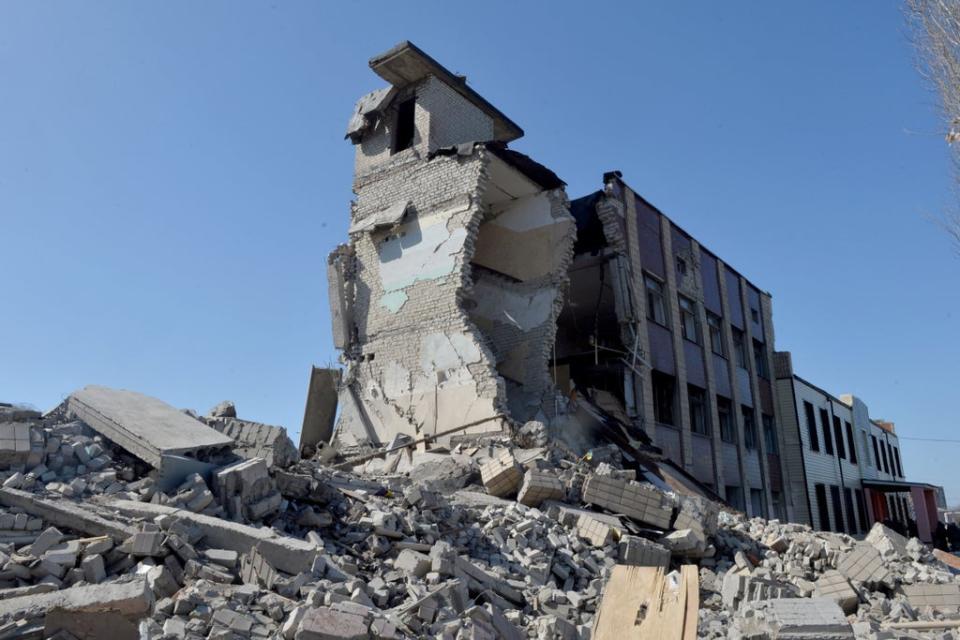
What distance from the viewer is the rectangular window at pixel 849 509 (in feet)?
87.5

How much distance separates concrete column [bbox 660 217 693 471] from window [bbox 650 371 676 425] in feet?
0.81

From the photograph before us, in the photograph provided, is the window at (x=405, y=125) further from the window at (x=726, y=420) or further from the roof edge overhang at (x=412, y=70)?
the window at (x=726, y=420)

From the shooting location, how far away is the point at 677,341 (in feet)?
61.8

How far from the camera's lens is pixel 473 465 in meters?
10.3

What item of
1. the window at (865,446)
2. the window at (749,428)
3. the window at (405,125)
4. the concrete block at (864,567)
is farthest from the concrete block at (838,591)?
the window at (865,446)

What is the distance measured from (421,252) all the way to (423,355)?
6.75ft

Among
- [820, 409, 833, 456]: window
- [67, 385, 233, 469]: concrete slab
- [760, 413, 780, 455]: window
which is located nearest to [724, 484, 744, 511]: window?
[760, 413, 780, 455]: window

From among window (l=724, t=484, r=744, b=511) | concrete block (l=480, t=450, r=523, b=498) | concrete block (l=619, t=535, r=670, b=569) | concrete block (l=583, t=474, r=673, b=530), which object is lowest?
concrete block (l=619, t=535, r=670, b=569)

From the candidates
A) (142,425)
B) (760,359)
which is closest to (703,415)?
(760,359)

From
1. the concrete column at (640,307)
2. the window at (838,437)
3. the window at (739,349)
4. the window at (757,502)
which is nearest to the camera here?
the concrete column at (640,307)

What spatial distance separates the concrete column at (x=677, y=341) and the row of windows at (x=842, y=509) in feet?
30.0

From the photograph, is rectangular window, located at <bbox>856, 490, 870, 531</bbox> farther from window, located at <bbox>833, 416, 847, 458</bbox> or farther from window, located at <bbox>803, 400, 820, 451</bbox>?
window, located at <bbox>803, 400, 820, 451</bbox>

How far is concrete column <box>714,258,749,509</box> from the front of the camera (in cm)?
2095

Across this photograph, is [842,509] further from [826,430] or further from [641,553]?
[641,553]
